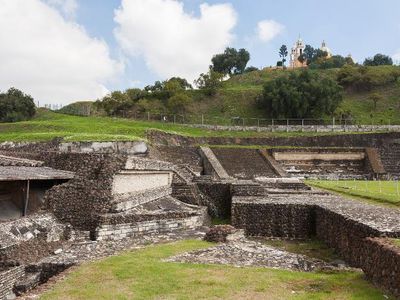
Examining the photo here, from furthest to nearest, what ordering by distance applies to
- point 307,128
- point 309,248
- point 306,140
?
point 307,128, point 306,140, point 309,248

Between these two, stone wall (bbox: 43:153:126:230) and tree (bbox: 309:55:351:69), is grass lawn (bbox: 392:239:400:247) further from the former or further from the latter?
tree (bbox: 309:55:351:69)

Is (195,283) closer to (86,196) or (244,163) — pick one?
(86,196)

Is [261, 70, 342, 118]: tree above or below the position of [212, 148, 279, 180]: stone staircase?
above

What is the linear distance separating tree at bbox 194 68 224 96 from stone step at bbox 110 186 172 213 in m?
45.0

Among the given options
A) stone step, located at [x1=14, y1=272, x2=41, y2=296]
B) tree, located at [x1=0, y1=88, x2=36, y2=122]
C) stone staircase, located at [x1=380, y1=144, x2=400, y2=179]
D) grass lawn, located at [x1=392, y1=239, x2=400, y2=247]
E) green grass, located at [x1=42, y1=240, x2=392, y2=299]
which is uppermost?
tree, located at [x1=0, y1=88, x2=36, y2=122]

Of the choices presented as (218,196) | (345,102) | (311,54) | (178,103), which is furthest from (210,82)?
(311,54)

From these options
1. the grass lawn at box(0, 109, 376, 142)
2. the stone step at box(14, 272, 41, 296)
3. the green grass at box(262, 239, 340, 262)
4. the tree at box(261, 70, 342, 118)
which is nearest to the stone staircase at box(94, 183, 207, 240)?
the green grass at box(262, 239, 340, 262)

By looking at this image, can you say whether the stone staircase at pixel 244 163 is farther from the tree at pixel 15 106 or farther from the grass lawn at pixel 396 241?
the tree at pixel 15 106

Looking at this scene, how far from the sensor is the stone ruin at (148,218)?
9750 millimetres

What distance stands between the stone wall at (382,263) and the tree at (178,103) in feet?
153

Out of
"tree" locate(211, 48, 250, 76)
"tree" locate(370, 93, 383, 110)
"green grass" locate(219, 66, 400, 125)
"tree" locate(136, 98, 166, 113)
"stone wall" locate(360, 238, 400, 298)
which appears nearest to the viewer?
"stone wall" locate(360, 238, 400, 298)

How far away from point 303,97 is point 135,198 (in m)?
42.0

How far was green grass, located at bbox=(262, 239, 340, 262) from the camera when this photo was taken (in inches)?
509

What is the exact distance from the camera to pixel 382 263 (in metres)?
8.09
